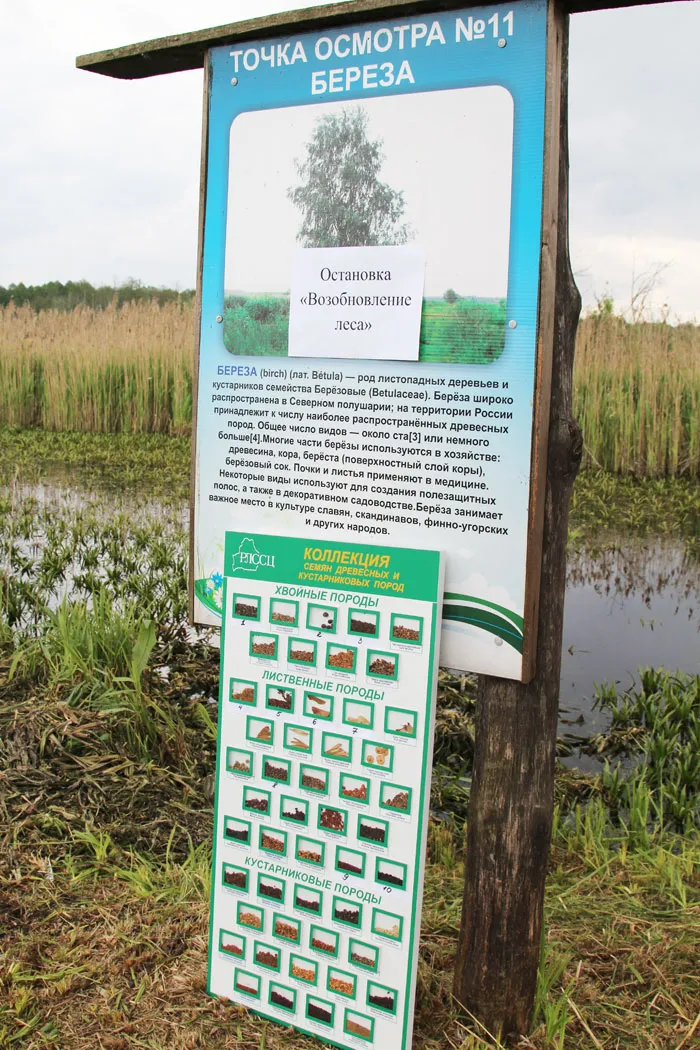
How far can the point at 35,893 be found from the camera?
9.34 ft

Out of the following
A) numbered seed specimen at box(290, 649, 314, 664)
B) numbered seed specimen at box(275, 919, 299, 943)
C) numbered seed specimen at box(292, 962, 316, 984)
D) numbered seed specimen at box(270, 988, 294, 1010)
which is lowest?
numbered seed specimen at box(270, 988, 294, 1010)

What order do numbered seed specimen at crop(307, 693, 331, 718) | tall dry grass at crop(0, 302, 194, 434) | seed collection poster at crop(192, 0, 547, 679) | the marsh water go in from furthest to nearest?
tall dry grass at crop(0, 302, 194, 434)
the marsh water
numbered seed specimen at crop(307, 693, 331, 718)
seed collection poster at crop(192, 0, 547, 679)

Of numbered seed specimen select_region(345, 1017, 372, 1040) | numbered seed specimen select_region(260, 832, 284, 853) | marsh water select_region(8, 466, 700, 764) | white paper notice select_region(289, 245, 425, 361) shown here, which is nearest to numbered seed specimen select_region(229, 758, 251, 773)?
numbered seed specimen select_region(260, 832, 284, 853)

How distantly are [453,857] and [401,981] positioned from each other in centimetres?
104

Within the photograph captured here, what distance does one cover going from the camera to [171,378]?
42.2ft

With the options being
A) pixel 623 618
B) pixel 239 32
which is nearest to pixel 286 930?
pixel 239 32

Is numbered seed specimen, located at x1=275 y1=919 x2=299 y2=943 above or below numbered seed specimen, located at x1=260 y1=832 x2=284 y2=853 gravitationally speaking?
below

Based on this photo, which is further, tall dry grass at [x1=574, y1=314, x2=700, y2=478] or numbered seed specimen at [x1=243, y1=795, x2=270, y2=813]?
tall dry grass at [x1=574, y1=314, x2=700, y2=478]

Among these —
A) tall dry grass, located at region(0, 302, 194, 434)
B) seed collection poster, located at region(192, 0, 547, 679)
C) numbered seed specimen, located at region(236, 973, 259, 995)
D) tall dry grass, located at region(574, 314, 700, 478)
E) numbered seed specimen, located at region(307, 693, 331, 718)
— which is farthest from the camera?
tall dry grass, located at region(0, 302, 194, 434)

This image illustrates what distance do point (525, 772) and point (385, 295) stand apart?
109 centimetres

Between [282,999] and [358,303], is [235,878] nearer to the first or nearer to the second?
[282,999]

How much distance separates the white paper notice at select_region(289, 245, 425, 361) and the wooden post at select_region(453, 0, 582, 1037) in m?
0.30

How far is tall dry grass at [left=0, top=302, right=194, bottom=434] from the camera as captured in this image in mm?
12797

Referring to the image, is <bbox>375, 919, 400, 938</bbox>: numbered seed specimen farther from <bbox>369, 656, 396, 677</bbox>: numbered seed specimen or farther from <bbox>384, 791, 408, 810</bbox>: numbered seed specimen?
<bbox>369, 656, 396, 677</bbox>: numbered seed specimen
